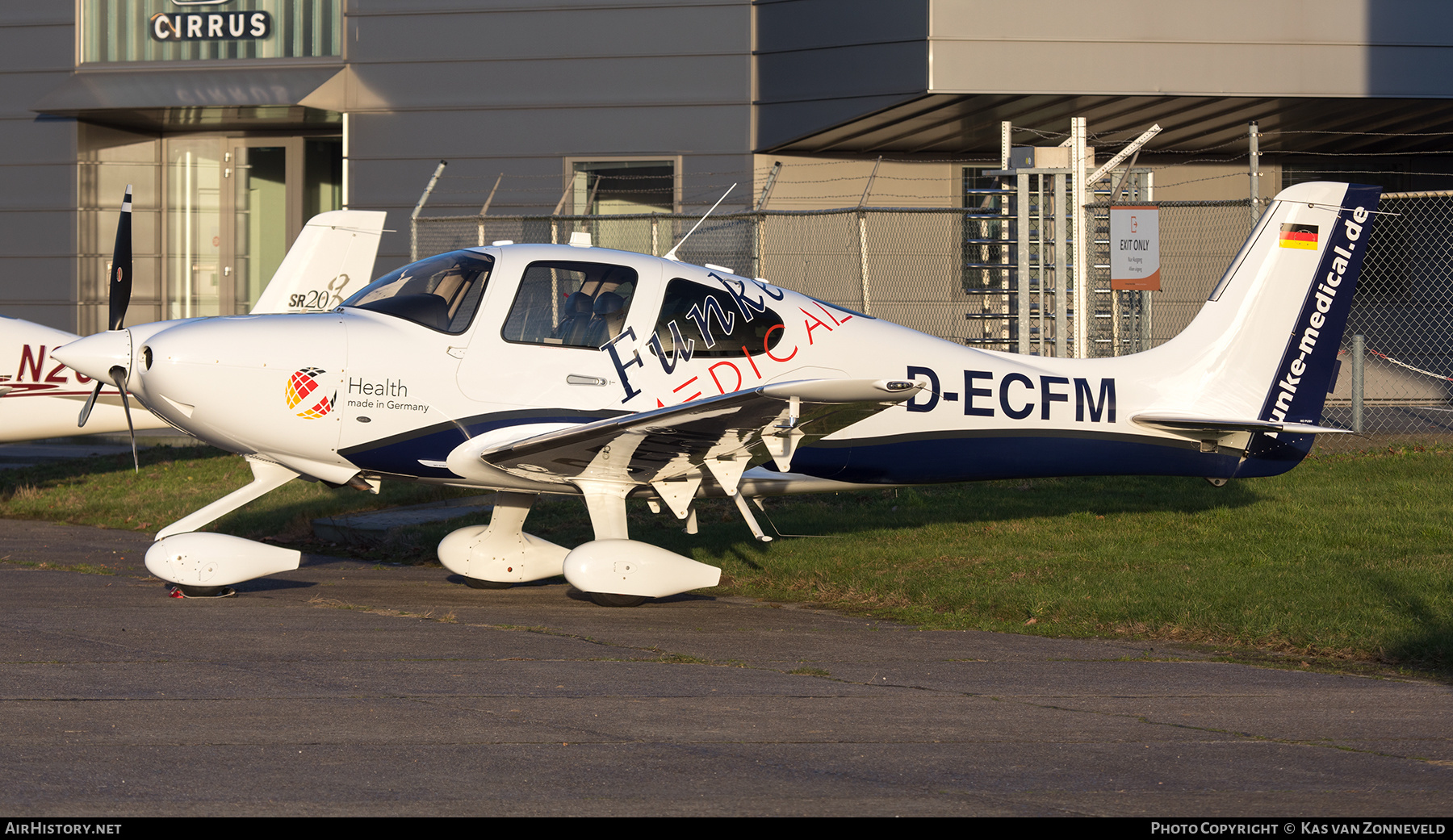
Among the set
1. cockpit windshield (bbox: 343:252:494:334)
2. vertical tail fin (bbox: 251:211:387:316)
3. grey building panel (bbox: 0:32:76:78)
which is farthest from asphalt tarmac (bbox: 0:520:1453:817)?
grey building panel (bbox: 0:32:76:78)

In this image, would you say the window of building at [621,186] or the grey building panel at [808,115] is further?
the window of building at [621,186]

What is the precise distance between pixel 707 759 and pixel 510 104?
A: 672 inches

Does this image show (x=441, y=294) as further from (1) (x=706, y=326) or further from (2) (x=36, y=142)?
(2) (x=36, y=142)

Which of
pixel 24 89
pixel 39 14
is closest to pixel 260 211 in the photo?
pixel 24 89

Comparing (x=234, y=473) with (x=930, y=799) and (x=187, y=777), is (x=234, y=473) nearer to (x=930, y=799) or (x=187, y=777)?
(x=187, y=777)

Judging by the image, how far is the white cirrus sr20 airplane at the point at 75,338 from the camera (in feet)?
42.3

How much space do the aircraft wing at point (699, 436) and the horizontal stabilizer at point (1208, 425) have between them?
2514 mm

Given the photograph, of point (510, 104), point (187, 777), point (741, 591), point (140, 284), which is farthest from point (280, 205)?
point (187, 777)

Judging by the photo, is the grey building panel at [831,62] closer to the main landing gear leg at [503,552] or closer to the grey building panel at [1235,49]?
the grey building panel at [1235,49]

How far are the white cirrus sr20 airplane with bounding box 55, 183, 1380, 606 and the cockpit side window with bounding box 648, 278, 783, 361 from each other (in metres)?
0.01

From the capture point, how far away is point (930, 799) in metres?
4.54

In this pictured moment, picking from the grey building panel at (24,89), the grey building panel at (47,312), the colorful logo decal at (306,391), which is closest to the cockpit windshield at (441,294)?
the colorful logo decal at (306,391)

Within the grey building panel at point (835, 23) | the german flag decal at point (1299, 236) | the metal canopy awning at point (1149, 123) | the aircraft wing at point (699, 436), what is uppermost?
the grey building panel at point (835, 23)

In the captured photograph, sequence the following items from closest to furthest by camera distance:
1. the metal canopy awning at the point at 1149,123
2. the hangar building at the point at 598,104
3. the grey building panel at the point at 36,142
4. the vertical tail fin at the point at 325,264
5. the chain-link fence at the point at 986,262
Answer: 1. the vertical tail fin at the point at 325,264
2. the hangar building at the point at 598,104
3. the metal canopy awning at the point at 1149,123
4. the chain-link fence at the point at 986,262
5. the grey building panel at the point at 36,142
